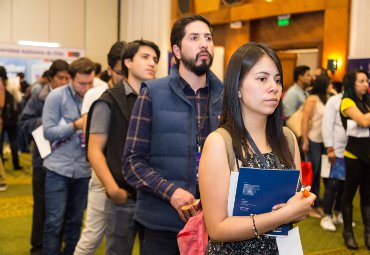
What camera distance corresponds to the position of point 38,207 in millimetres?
3854

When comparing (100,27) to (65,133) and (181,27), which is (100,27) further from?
(181,27)

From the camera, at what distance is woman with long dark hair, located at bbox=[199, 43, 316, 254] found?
4.79ft

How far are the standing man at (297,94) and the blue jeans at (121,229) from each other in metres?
4.09

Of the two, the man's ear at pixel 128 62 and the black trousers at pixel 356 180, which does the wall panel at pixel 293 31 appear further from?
the man's ear at pixel 128 62

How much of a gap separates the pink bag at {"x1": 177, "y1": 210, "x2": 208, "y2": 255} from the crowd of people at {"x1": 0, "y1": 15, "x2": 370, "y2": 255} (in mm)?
43

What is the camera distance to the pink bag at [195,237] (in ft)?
5.40

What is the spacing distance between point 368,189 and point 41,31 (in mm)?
11252

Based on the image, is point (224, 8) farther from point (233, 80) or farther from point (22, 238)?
point (233, 80)

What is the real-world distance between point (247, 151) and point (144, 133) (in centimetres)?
68

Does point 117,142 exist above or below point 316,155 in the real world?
above

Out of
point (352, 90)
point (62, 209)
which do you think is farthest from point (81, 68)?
point (352, 90)

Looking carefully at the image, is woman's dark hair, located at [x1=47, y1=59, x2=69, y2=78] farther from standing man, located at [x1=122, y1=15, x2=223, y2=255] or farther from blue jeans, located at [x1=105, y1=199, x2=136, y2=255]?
standing man, located at [x1=122, y1=15, x2=223, y2=255]

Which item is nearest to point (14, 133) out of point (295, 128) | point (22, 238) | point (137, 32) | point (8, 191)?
point (8, 191)

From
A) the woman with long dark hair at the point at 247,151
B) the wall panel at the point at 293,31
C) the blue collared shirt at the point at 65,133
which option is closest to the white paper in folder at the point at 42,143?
the blue collared shirt at the point at 65,133
